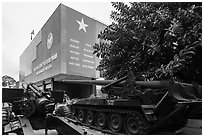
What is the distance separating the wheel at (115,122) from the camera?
23.2 ft

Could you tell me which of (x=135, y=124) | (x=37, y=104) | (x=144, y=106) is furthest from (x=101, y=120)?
(x=37, y=104)

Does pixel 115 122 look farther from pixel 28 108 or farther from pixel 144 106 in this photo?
pixel 28 108

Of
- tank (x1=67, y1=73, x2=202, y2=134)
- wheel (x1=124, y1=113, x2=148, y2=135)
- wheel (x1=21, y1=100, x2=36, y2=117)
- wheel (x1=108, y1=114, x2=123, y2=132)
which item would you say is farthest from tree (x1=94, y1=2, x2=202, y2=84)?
wheel (x1=21, y1=100, x2=36, y2=117)

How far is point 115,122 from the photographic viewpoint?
24.1ft

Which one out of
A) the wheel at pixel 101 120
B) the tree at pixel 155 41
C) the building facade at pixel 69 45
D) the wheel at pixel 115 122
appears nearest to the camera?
the wheel at pixel 115 122

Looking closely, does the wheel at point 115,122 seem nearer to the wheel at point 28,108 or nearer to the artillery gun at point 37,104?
the artillery gun at point 37,104

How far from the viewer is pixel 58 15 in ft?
79.7

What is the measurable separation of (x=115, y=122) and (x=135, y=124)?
876 mm

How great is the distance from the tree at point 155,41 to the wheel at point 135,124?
213cm

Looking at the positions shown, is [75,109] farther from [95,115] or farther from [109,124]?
[109,124]

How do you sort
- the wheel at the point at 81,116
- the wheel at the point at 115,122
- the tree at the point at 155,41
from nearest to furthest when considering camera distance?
the wheel at the point at 115,122
the tree at the point at 155,41
the wheel at the point at 81,116

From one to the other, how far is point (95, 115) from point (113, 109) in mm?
1077

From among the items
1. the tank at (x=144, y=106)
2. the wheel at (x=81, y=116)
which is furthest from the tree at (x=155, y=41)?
the wheel at (x=81, y=116)

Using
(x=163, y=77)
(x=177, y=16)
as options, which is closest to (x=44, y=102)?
(x=163, y=77)
